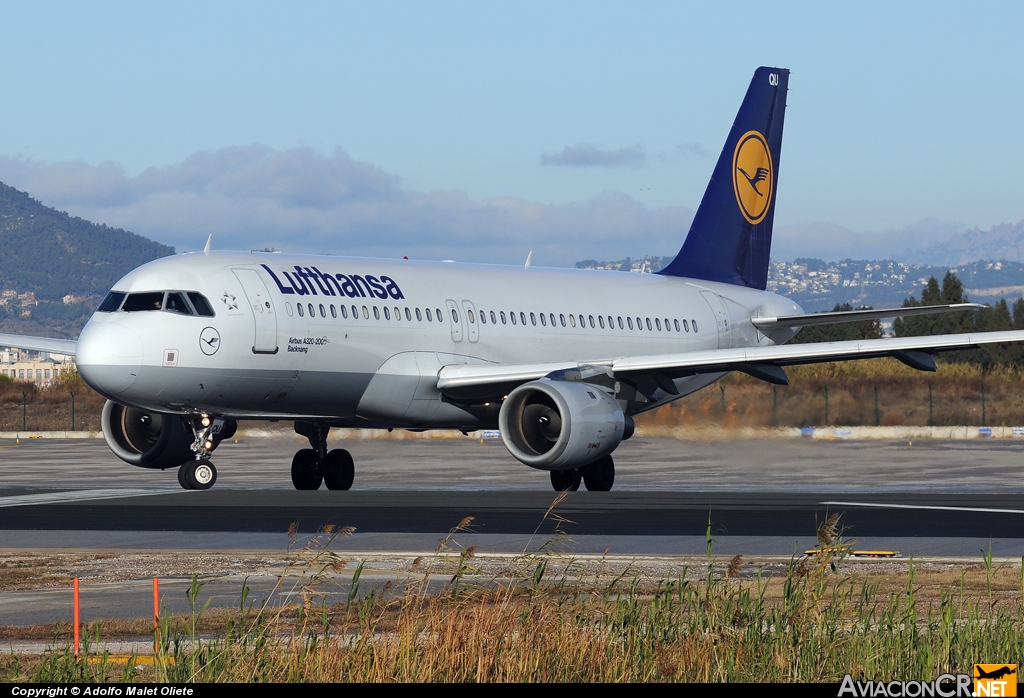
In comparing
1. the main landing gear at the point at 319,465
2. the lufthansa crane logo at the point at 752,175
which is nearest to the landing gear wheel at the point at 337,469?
the main landing gear at the point at 319,465

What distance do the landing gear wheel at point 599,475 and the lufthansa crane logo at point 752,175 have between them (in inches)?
449

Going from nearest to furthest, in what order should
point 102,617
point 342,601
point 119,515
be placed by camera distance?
point 102,617 → point 342,601 → point 119,515

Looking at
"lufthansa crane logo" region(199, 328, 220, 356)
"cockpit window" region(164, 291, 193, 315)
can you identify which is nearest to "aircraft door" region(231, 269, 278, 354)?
"lufthansa crane logo" region(199, 328, 220, 356)

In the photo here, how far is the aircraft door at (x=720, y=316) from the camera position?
1385 inches

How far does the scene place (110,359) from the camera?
81.1ft

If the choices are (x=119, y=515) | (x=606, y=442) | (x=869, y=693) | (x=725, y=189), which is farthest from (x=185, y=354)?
(x=869, y=693)

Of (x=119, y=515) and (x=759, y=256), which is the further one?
(x=759, y=256)

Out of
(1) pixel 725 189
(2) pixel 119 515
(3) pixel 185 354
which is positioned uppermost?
(1) pixel 725 189

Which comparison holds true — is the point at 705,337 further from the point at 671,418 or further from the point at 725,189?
the point at 725,189

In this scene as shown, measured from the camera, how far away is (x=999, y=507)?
2189cm

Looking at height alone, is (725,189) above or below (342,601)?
above

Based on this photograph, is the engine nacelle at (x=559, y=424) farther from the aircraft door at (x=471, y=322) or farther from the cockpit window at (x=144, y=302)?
the cockpit window at (x=144, y=302)

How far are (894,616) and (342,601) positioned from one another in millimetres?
4619

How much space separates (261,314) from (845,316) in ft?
38.4
